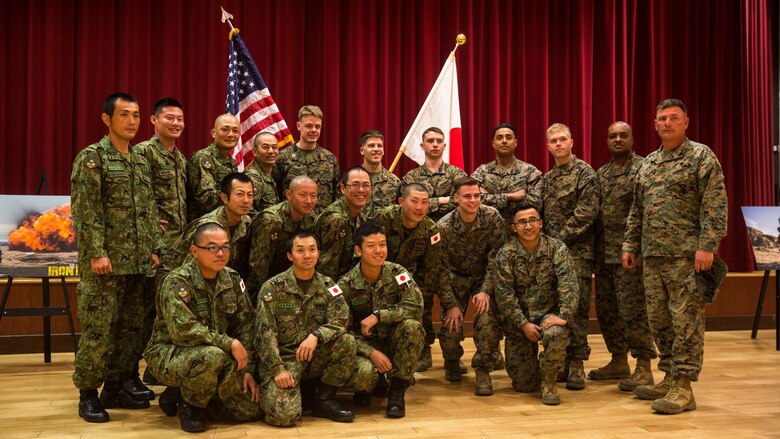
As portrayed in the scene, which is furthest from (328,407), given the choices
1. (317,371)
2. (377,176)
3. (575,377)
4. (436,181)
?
(436,181)

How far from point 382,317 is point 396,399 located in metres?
A: 0.49

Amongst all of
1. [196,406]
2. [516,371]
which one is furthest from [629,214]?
[196,406]

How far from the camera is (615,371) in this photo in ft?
17.3

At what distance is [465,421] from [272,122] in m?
3.57

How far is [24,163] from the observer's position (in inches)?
272

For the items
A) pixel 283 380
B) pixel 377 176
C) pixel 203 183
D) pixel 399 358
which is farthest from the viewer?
pixel 377 176

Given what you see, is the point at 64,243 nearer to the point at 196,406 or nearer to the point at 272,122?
the point at 272,122

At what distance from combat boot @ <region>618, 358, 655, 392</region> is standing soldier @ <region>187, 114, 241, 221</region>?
3.07 m

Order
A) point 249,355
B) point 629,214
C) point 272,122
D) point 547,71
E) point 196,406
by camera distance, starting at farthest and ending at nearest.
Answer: point 547,71
point 272,122
point 629,214
point 249,355
point 196,406

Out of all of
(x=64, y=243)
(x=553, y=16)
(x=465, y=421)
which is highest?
(x=553, y=16)

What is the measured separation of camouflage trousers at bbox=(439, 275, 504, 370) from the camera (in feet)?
16.0

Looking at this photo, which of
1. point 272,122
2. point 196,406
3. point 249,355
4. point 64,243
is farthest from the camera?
point 272,122

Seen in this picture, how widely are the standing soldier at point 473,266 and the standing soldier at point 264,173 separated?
50.9 inches

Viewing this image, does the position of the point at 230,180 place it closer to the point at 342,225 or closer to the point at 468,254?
the point at 342,225
